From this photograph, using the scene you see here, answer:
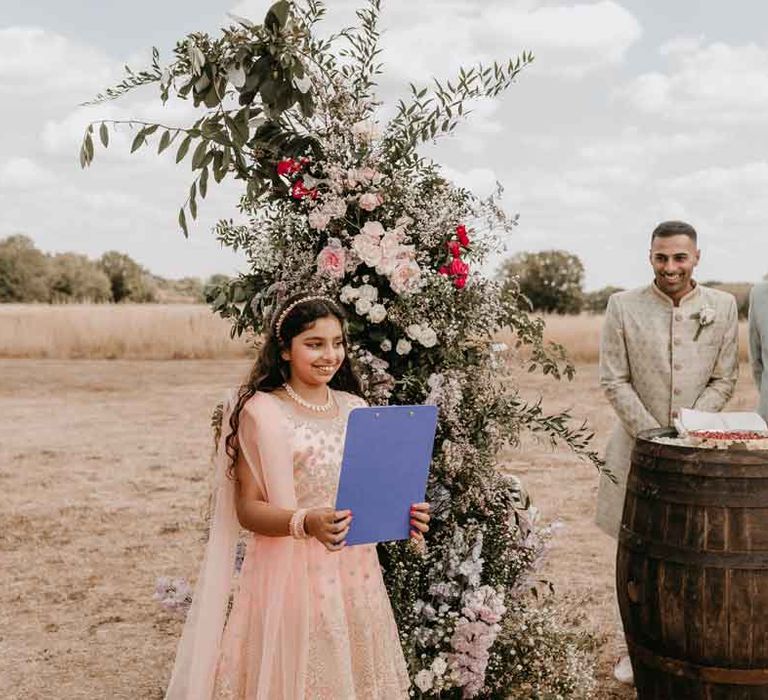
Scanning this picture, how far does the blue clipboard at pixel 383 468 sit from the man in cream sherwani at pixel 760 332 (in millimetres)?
2239

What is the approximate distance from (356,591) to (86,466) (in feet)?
23.0

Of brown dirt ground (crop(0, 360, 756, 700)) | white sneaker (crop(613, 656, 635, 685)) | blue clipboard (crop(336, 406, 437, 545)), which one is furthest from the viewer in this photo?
brown dirt ground (crop(0, 360, 756, 700))

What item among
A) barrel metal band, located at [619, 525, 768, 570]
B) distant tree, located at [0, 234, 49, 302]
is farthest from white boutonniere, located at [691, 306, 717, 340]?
Result: distant tree, located at [0, 234, 49, 302]

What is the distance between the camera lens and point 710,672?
11.9ft

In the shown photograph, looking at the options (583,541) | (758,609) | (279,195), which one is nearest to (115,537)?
(583,541)

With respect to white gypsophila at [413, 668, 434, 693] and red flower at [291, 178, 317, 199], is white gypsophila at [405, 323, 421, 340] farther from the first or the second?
white gypsophila at [413, 668, 434, 693]

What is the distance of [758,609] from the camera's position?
3.54 m

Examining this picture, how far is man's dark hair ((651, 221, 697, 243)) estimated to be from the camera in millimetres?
4066

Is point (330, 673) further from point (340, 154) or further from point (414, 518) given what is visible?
point (340, 154)

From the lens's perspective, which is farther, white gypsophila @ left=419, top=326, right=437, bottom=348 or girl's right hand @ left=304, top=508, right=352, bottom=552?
white gypsophila @ left=419, top=326, right=437, bottom=348

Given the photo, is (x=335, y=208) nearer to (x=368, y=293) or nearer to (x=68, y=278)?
(x=368, y=293)

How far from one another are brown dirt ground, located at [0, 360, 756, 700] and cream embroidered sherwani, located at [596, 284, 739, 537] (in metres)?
1.04

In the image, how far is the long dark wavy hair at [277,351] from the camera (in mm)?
2943

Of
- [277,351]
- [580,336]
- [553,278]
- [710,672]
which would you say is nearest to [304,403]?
[277,351]
